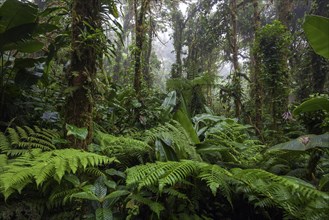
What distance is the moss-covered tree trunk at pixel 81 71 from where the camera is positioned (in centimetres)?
244

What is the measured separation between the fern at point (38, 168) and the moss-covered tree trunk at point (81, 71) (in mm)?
634

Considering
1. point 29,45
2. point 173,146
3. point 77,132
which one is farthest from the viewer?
point 29,45

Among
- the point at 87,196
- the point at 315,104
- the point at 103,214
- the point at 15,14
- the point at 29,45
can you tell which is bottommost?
the point at 103,214

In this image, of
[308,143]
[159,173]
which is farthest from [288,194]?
[159,173]

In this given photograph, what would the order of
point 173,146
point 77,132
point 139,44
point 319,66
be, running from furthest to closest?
point 319,66 < point 139,44 < point 173,146 < point 77,132

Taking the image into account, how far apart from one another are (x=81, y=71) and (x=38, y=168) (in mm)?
1158

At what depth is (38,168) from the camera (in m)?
1.57

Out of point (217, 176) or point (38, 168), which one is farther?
point (217, 176)

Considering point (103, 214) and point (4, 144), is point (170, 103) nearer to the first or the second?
point (4, 144)

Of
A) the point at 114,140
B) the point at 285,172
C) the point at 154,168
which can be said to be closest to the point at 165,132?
the point at 114,140

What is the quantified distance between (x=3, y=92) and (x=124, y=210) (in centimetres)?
209

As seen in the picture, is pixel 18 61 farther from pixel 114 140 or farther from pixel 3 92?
pixel 114 140

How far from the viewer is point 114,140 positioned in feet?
7.76

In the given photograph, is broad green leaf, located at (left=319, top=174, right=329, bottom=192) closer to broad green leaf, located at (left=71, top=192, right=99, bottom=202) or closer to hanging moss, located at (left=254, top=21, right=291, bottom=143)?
broad green leaf, located at (left=71, top=192, right=99, bottom=202)
